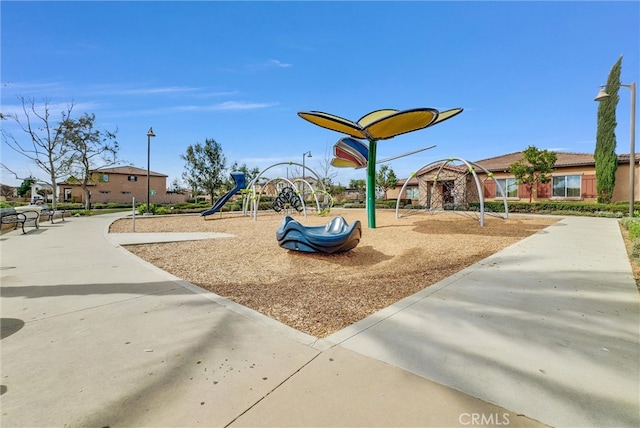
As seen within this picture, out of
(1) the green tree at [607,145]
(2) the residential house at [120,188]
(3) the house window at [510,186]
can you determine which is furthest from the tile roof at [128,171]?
(1) the green tree at [607,145]

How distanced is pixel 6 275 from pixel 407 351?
721 cm

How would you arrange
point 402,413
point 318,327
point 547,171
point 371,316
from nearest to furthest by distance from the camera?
1. point 402,413
2. point 318,327
3. point 371,316
4. point 547,171

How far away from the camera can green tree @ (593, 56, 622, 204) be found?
21.8 metres

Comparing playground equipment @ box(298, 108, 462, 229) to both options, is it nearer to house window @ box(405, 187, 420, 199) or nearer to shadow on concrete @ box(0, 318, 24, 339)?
shadow on concrete @ box(0, 318, 24, 339)

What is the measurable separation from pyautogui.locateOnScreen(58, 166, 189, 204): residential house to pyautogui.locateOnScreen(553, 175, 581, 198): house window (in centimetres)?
4911

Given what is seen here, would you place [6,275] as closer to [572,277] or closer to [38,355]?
[38,355]

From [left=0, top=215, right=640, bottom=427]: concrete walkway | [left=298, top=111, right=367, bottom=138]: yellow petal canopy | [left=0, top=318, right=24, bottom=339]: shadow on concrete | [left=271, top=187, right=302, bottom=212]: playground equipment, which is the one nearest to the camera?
[left=0, top=215, right=640, bottom=427]: concrete walkway

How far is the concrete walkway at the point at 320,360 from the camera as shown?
2.07m

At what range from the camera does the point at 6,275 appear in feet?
18.2

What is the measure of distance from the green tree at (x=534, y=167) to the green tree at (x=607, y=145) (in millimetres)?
3181

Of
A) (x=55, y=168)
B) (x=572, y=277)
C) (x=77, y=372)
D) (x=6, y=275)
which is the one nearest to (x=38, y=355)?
(x=77, y=372)

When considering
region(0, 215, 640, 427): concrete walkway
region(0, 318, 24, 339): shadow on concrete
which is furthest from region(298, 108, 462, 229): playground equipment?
region(0, 318, 24, 339): shadow on concrete

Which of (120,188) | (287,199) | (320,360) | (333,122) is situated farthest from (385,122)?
(120,188)

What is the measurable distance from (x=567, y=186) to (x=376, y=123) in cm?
2262
